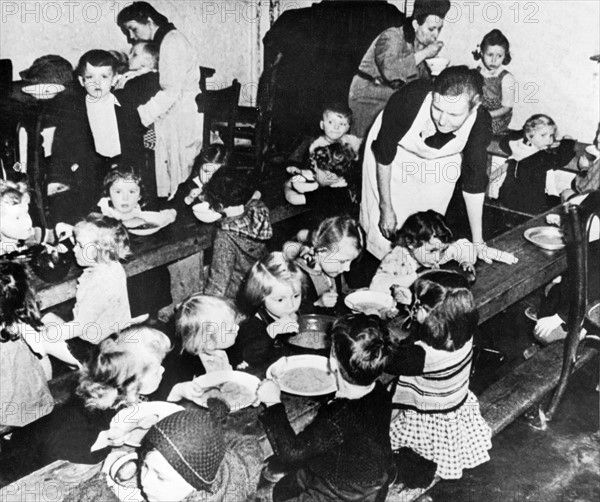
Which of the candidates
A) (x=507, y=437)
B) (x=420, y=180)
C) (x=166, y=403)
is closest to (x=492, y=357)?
(x=507, y=437)

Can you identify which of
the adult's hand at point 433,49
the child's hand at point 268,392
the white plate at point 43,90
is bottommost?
the child's hand at point 268,392

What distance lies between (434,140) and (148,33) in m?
1.61

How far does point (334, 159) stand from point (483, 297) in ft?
4.39

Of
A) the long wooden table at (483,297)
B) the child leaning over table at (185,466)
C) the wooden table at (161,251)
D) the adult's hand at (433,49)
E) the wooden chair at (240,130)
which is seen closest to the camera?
Answer: the child leaning over table at (185,466)

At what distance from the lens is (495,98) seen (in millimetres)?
3256

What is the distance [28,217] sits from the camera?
2648 millimetres

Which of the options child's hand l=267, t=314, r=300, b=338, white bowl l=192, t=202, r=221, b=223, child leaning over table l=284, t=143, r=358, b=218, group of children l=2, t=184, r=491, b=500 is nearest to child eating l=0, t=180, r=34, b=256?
group of children l=2, t=184, r=491, b=500

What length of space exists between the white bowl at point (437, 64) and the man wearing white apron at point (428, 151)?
40 centimetres

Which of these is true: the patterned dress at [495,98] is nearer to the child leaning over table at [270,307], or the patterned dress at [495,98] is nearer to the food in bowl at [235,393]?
the child leaning over table at [270,307]

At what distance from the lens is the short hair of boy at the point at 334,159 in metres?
3.77

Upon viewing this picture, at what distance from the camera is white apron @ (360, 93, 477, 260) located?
3133 mm

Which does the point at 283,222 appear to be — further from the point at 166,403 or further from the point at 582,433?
the point at 582,433

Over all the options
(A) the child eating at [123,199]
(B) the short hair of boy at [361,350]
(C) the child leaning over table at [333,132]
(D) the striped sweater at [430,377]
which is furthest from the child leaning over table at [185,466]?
(C) the child leaning over table at [333,132]

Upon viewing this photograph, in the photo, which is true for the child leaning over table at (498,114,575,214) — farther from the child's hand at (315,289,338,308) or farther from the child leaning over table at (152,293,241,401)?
the child leaning over table at (152,293,241,401)
